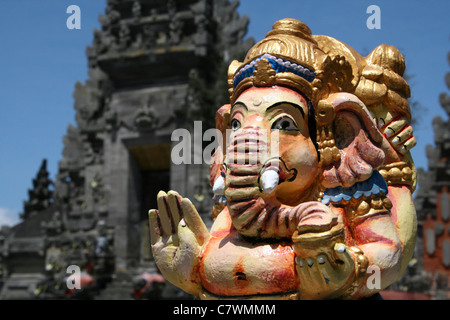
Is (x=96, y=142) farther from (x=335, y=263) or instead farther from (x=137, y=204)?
(x=335, y=263)

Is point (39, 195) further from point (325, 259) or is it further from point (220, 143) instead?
point (325, 259)

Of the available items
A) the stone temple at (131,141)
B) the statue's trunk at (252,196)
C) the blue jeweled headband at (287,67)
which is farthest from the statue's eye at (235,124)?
the stone temple at (131,141)

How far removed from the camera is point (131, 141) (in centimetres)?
1541

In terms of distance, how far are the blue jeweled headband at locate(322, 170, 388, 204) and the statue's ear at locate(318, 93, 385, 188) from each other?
1.6 inches

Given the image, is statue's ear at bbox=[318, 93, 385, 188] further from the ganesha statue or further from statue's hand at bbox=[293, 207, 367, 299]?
statue's hand at bbox=[293, 207, 367, 299]

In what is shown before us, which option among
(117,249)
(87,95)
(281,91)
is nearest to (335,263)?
(281,91)

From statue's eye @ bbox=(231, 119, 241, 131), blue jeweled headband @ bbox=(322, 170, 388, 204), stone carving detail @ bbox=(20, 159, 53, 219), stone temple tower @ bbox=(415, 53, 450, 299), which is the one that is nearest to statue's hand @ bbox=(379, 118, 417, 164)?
blue jeweled headband @ bbox=(322, 170, 388, 204)

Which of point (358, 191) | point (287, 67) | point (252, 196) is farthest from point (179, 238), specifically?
point (287, 67)

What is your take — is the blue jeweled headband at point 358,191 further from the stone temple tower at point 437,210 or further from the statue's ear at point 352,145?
the stone temple tower at point 437,210

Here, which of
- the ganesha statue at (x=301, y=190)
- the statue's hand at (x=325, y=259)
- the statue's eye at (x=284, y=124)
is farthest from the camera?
the statue's eye at (x=284, y=124)

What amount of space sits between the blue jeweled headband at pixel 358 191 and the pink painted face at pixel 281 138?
0.14 metres

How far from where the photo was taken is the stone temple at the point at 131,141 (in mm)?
14328

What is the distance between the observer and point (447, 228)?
12906 mm
